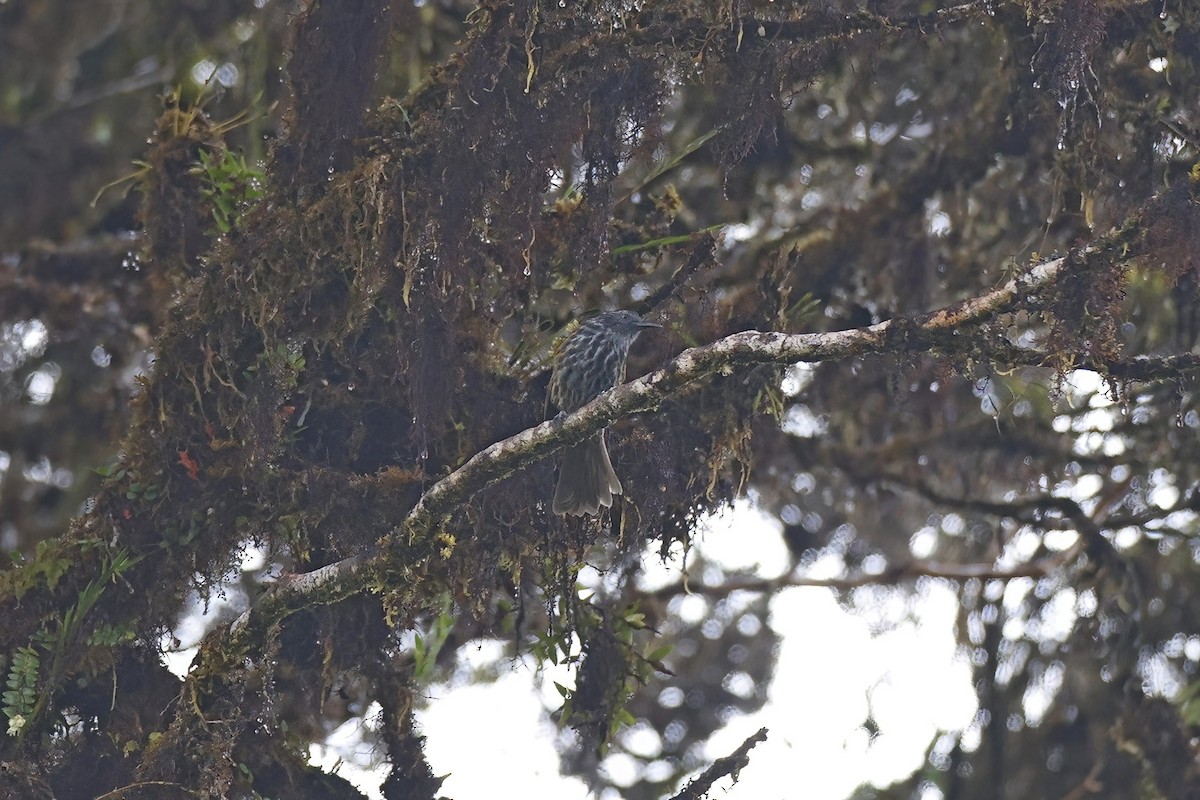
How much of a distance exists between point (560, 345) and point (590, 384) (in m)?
0.42

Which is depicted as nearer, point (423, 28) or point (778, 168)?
point (423, 28)

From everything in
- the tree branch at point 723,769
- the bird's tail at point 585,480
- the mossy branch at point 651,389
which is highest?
the bird's tail at point 585,480

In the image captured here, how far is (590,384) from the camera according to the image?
5.43 m

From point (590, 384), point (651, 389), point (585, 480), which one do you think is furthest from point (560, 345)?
point (651, 389)

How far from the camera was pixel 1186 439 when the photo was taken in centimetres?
662

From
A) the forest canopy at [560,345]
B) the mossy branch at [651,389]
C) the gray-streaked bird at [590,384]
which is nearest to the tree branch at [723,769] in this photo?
the forest canopy at [560,345]

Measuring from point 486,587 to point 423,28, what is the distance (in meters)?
3.16

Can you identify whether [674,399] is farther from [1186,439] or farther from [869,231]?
[1186,439]

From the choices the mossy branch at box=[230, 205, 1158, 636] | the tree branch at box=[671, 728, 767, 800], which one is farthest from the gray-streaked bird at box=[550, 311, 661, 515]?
the tree branch at box=[671, 728, 767, 800]

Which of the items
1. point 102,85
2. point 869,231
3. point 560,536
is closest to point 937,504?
point 869,231

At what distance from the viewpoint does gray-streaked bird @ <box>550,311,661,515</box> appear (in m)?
5.11

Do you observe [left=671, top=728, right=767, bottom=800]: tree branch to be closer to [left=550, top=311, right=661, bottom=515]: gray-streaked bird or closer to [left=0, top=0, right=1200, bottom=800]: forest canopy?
[left=0, top=0, right=1200, bottom=800]: forest canopy

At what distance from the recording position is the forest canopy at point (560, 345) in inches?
185

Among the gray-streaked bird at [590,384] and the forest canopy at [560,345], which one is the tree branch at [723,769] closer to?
the forest canopy at [560,345]
